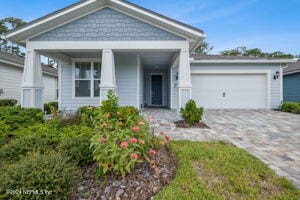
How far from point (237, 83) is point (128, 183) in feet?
37.4

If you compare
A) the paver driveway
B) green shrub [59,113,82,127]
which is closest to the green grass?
the paver driveway

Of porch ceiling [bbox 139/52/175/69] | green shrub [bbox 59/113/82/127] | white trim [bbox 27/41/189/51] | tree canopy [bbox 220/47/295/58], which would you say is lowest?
green shrub [bbox 59/113/82/127]

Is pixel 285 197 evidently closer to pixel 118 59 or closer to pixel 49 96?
pixel 118 59

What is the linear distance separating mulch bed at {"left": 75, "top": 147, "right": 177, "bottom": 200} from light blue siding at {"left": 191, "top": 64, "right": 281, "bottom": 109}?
9864 millimetres

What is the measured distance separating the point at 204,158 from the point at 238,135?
2.65 metres

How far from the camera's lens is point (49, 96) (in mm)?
16594

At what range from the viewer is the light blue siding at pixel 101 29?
7.27 meters

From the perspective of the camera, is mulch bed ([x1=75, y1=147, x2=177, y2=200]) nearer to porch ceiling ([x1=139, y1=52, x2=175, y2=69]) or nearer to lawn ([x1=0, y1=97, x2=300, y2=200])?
lawn ([x1=0, y1=97, x2=300, y2=200])

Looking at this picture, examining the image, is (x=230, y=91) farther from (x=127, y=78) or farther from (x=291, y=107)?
(x=127, y=78)

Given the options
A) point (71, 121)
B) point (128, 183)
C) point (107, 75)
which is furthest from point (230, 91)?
point (128, 183)

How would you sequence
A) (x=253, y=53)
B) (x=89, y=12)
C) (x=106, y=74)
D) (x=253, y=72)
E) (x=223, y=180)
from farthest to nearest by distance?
(x=253, y=53) < (x=253, y=72) < (x=106, y=74) < (x=89, y=12) < (x=223, y=180)

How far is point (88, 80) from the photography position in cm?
950

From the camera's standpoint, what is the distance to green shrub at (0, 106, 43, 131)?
4.94 m

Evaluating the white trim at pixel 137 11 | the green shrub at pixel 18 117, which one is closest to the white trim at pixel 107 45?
the white trim at pixel 137 11
